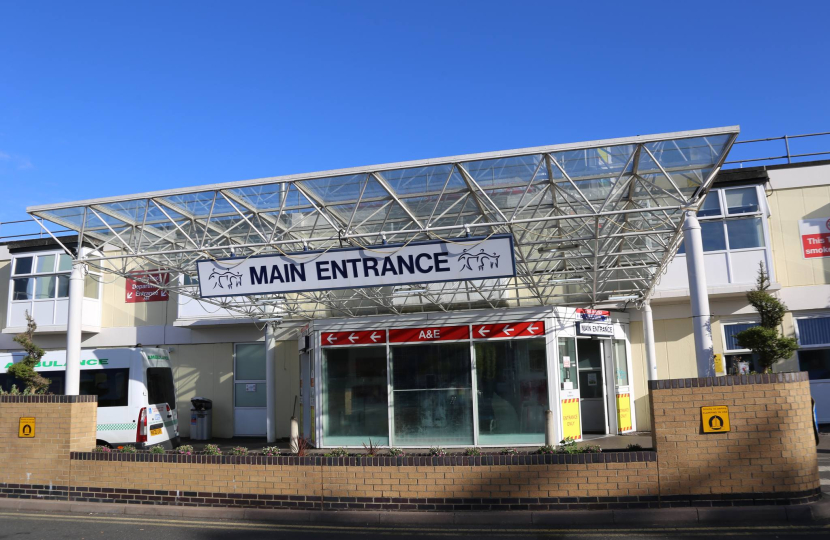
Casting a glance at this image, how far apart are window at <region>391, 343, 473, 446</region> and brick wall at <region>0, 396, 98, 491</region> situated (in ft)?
22.5

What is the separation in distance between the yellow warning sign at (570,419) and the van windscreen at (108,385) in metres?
9.54

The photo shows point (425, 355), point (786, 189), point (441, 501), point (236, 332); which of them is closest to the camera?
point (441, 501)

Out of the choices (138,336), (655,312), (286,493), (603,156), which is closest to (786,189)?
(655,312)

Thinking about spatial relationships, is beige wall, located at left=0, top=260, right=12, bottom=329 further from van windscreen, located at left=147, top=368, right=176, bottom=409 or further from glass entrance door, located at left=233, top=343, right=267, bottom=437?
van windscreen, located at left=147, top=368, right=176, bottom=409

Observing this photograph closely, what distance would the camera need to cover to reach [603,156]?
9.62 m

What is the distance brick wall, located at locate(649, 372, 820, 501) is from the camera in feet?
25.2

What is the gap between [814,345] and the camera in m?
16.7

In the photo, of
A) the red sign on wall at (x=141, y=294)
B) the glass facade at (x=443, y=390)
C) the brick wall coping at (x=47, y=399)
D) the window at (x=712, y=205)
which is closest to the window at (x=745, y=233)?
the window at (x=712, y=205)

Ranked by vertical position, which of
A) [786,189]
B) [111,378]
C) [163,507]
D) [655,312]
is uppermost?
[786,189]

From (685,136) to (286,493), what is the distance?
7171 mm

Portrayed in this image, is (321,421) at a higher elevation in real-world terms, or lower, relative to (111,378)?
lower

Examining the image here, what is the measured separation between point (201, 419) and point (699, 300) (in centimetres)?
1457

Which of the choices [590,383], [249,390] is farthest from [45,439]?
[590,383]

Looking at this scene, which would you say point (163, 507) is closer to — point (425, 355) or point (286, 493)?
point (286, 493)
